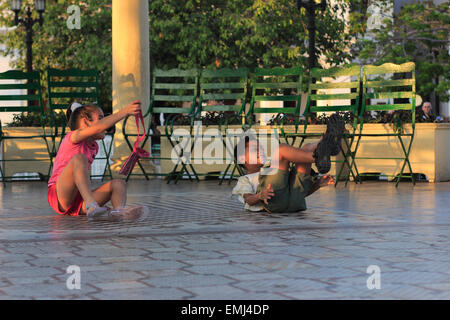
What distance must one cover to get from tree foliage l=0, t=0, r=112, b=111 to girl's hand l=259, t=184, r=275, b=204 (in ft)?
64.2

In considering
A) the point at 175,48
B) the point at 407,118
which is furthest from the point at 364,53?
the point at 407,118

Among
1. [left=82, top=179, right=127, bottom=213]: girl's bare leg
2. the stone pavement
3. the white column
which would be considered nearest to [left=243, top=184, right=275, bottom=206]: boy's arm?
the stone pavement

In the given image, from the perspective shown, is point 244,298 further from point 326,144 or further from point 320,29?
point 320,29

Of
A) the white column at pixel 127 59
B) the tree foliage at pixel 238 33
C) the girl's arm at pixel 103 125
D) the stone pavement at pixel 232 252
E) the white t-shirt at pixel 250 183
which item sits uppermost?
the tree foliage at pixel 238 33

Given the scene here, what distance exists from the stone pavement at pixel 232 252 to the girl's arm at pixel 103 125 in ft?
2.32

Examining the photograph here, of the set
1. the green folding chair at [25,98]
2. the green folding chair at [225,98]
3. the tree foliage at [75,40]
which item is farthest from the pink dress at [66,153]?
the tree foliage at [75,40]

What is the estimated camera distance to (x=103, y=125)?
6.67m

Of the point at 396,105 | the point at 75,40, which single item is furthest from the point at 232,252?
the point at 75,40

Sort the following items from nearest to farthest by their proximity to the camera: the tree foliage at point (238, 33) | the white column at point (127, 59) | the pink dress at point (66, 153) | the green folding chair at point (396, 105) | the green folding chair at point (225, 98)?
the pink dress at point (66, 153) < the green folding chair at point (396, 105) < the green folding chair at point (225, 98) < the white column at point (127, 59) < the tree foliage at point (238, 33)

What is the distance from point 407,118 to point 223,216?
486 cm

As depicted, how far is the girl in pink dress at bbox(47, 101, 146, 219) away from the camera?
6.68 metres

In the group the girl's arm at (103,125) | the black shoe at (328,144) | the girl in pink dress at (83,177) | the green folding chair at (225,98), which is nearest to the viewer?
the girl's arm at (103,125)

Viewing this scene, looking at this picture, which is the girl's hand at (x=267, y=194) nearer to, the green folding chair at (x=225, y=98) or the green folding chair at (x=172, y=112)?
the green folding chair at (x=225, y=98)

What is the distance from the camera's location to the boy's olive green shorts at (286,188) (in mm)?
7109
